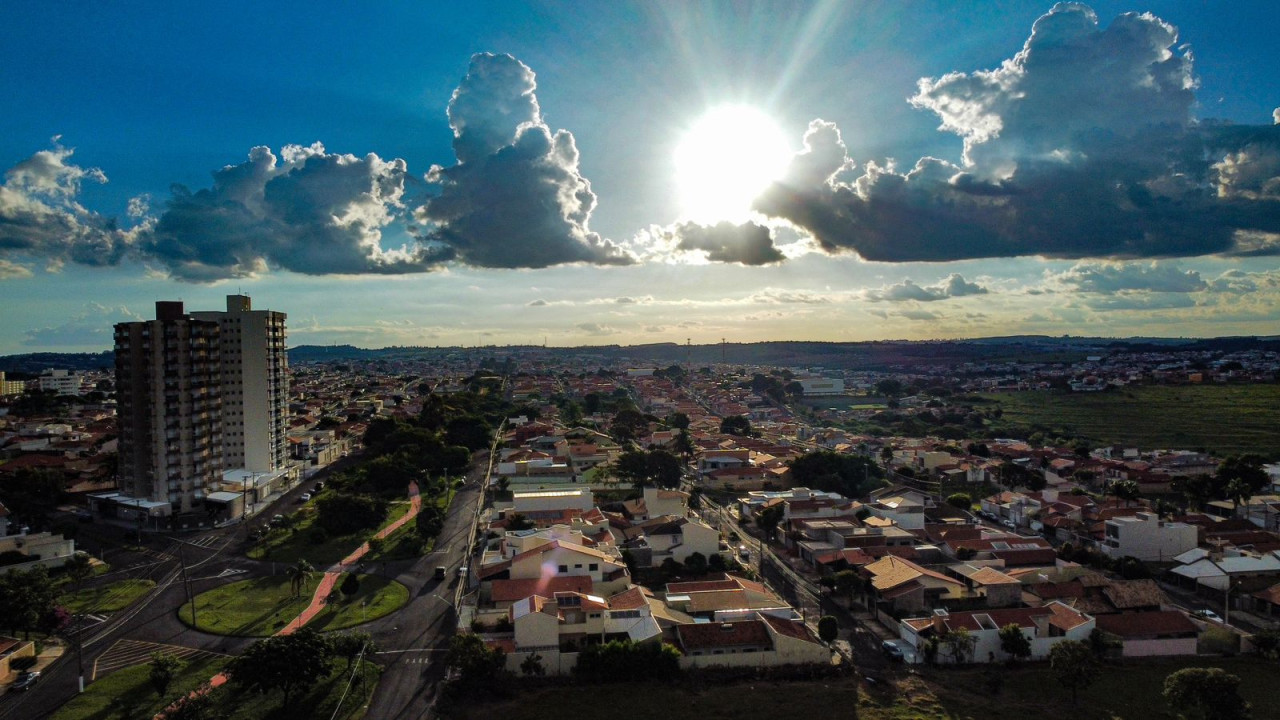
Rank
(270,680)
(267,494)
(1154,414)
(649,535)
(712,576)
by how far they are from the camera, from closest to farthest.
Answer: (270,680) → (712,576) → (649,535) → (267,494) → (1154,414)

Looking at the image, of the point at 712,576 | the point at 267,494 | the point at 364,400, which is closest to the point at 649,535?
the point at 712,576

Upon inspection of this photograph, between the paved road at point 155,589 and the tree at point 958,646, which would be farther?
the tree at point 958,646

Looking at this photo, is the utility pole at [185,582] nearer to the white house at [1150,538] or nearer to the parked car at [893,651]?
the parked car at [893,651]

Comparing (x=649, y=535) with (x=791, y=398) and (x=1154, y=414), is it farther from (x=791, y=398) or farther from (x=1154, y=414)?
(x=791, y=398)

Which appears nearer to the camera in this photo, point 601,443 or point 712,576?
point 712,576

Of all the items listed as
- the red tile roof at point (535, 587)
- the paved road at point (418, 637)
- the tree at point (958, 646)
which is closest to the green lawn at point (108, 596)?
the paved road at point (418, 637)

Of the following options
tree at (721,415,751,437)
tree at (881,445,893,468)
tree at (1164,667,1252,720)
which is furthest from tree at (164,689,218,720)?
tree at (721,415,751,437)
